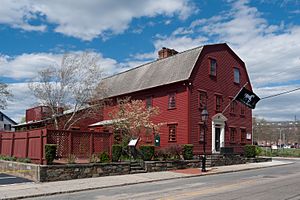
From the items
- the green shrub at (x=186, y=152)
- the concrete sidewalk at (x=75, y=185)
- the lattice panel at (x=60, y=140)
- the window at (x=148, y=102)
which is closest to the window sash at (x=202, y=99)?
the window at (x=148, y=102)

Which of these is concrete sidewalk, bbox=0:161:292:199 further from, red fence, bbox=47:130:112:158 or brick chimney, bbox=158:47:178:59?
brick chimney, bbox=158:47:178:59

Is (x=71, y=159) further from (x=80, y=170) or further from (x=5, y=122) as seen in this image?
(x=5, y=122)

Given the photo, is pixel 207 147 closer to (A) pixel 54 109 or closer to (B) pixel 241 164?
(B) pixel 241 164

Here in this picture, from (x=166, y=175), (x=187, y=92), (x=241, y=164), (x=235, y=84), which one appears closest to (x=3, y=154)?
(x=166, y=175)

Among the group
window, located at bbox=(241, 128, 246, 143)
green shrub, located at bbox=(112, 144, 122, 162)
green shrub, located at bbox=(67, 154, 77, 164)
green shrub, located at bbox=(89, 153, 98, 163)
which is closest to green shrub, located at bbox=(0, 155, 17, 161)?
green shrub, located at bbox=(67, 154, 77, 164)

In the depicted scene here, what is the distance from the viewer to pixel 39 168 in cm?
1748

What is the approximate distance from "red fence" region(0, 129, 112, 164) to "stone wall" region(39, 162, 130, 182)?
2.66 ft

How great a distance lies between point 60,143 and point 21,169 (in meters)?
2.34

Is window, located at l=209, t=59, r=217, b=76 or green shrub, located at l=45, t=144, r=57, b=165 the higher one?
window, located at l=209, t=59, r=217, b=76

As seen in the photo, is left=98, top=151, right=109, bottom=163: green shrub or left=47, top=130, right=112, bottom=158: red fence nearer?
left=47, top=130, right=112, bottom=158: red fence

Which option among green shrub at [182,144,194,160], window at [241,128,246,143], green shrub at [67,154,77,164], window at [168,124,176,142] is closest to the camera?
green shrub at [67,154,77,164]

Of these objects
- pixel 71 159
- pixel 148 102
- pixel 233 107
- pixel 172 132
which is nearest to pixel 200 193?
pixel 71 159

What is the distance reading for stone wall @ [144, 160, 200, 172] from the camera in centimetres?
2260

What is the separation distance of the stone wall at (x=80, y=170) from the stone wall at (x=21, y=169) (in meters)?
0.46
